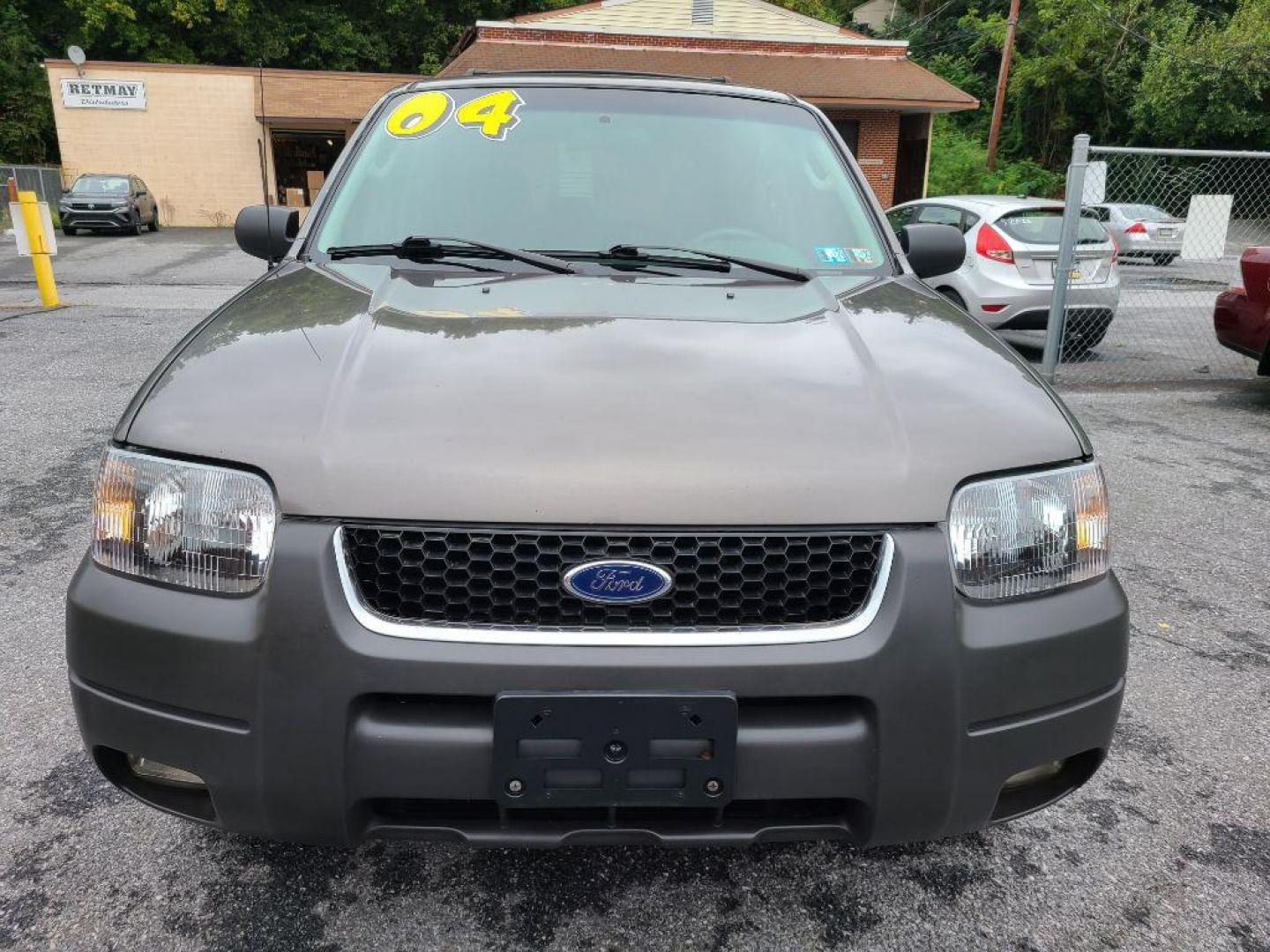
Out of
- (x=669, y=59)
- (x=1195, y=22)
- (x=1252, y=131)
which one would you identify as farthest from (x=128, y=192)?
(x=1195, y=22)

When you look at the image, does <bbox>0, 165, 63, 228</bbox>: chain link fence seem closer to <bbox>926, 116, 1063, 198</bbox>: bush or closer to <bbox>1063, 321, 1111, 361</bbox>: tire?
<bbox>926, 116, 1063, 198</bbox>: bush

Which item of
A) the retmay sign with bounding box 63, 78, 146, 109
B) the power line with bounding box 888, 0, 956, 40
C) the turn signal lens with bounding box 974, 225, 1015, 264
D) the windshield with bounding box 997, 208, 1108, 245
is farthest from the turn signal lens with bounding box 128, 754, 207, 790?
the power line with bounding box 888, 0, 956, 40

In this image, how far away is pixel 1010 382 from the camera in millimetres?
1828

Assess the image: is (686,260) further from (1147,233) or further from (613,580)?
(1147,233)

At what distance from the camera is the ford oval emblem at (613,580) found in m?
1.49

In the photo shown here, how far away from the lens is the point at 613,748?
4.84 feet

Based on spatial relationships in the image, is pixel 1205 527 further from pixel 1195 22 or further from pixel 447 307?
pixel 1195 22

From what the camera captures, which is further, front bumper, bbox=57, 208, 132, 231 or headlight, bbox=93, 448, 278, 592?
front bumper, bbox=57, 208, 132, 231

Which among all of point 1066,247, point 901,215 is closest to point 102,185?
point 901,215

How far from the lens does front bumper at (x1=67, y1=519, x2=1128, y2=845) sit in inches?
57.7

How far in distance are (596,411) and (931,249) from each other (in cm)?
160

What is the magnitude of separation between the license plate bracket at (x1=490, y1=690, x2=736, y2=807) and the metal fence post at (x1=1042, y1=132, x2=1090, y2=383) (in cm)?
595

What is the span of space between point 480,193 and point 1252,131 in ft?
119

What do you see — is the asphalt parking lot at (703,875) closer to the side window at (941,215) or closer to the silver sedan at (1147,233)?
the side window at (941,215)
